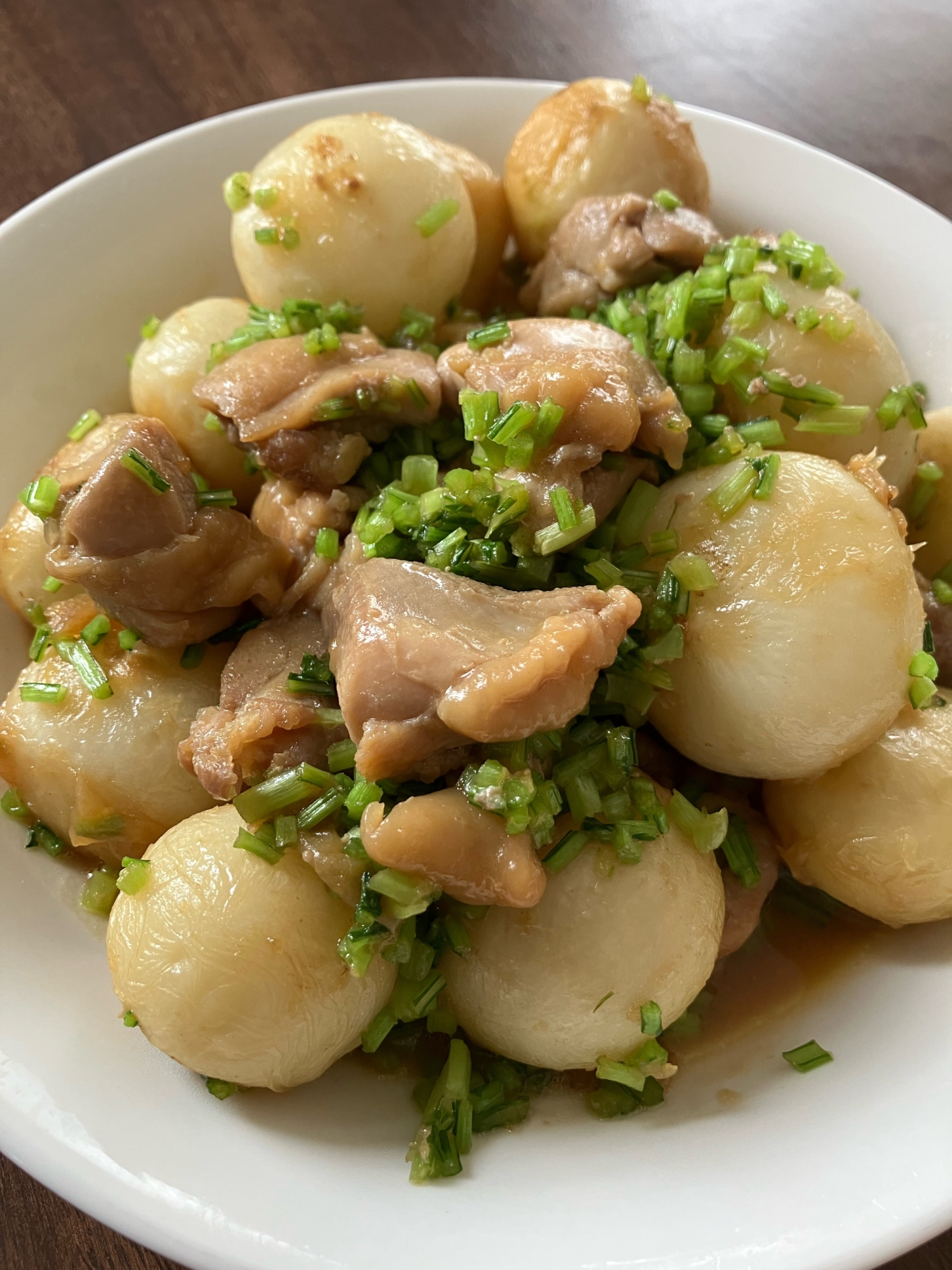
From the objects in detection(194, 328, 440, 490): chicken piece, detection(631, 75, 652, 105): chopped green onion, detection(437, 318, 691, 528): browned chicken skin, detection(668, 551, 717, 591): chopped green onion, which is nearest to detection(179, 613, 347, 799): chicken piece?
detection(194, 328, 440, 490): chicken piece

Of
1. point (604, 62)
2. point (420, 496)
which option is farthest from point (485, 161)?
point (420, 496)

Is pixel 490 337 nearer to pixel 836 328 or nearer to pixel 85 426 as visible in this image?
pixel 836 328

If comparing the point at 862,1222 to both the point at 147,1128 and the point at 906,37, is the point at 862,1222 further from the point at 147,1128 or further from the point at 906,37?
the point at 906,37

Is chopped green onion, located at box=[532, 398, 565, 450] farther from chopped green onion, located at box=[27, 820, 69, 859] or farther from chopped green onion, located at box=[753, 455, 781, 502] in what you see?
chopped green onion, located at box=[27, 820, 69, 859]

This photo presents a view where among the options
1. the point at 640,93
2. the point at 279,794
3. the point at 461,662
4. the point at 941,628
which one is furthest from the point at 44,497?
the point at 941,628

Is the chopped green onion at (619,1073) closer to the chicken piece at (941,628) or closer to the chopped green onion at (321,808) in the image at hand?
the chopped green onion at (321,808)
